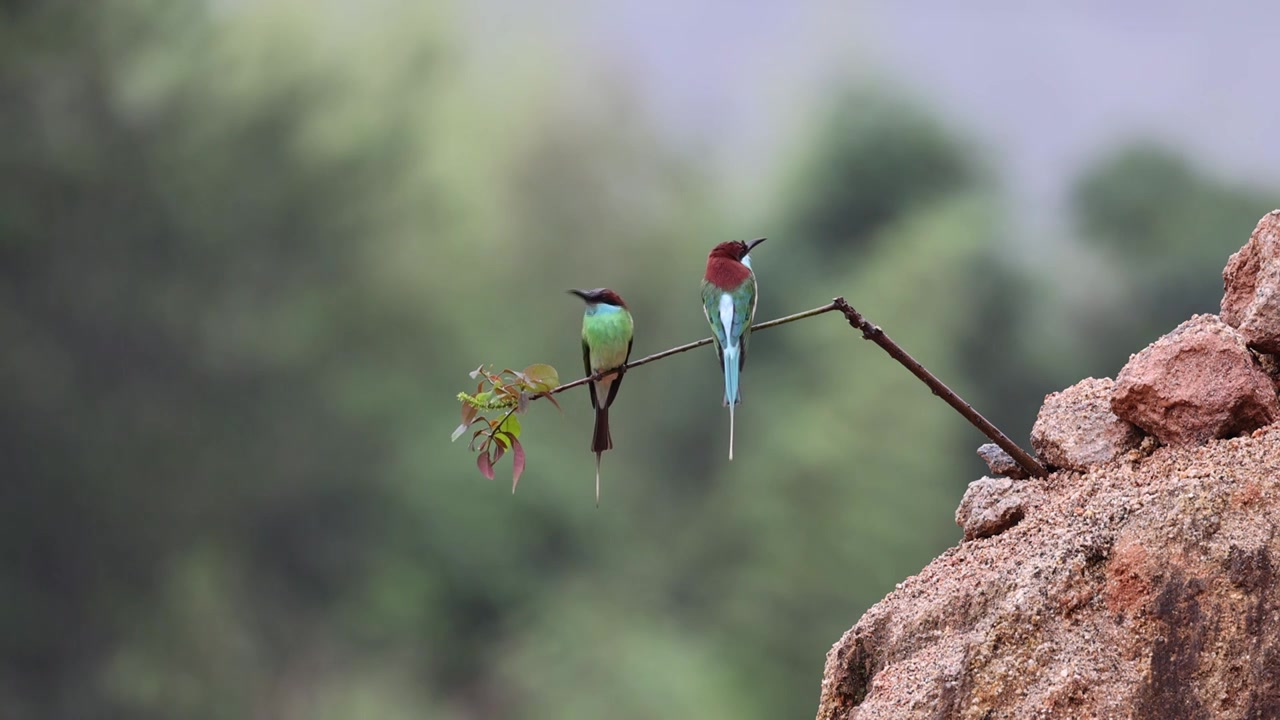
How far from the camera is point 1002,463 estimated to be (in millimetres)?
1823

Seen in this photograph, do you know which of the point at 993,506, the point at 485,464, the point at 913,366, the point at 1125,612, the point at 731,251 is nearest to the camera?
the point at 1125,612

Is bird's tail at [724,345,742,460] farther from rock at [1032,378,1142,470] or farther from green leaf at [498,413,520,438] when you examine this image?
rock at [1032,378,1142,470]

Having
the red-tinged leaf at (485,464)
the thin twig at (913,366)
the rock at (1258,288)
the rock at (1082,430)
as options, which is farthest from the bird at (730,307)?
the rock at (1258,288)

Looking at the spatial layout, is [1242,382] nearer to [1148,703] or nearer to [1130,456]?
[1130,456]

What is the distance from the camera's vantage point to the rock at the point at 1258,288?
5.29ft

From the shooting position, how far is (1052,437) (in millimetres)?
1736

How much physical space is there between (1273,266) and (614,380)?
105 centimetres

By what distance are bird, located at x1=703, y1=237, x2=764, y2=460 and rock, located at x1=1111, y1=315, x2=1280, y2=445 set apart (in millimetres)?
493

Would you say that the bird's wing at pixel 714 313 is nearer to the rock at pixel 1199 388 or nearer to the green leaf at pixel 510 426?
the green leaf at pixel 510 426

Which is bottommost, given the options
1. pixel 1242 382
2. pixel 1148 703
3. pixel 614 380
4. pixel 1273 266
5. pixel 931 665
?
pixel 1148 703

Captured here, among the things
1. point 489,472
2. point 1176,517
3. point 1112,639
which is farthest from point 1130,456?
point 489,472

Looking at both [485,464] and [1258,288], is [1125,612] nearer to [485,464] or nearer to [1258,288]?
[1258,288]

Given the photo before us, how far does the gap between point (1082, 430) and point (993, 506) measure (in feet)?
0.51

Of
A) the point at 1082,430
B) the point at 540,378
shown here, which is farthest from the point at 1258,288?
the point at 540,378
